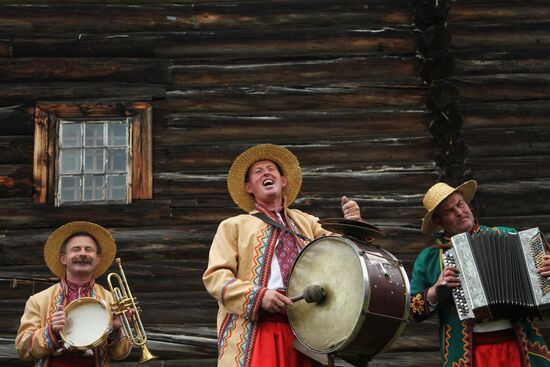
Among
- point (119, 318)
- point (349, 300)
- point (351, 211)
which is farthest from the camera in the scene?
point (119, 318)

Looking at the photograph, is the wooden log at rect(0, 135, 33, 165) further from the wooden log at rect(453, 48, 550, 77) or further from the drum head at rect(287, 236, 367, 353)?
the wooden log at rect(453, 48, 550, 77)

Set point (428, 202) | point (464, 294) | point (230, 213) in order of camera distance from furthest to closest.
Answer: point (230, 213) → point (428, 202) → point (464, 294)

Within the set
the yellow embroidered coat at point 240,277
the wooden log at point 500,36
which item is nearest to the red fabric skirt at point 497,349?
the yellow embroidered coat at point 240,277

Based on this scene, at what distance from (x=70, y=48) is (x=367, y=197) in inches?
114

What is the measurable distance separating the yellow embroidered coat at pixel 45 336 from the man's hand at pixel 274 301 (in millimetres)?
1136

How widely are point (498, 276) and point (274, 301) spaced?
126 cm

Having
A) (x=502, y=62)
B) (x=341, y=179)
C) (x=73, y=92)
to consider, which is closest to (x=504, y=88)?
(x=502, y=62)

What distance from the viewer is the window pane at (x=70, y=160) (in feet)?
23.7

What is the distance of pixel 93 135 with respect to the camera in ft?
24.0

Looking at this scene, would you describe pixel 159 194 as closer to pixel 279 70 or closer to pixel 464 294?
pixel 279 70

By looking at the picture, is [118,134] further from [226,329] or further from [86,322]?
[226,329]

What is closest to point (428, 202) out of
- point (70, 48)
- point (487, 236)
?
point (487, 236)

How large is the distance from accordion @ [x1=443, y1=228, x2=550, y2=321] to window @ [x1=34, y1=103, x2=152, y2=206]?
3186mm

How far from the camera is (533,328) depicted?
4820 millimetres
